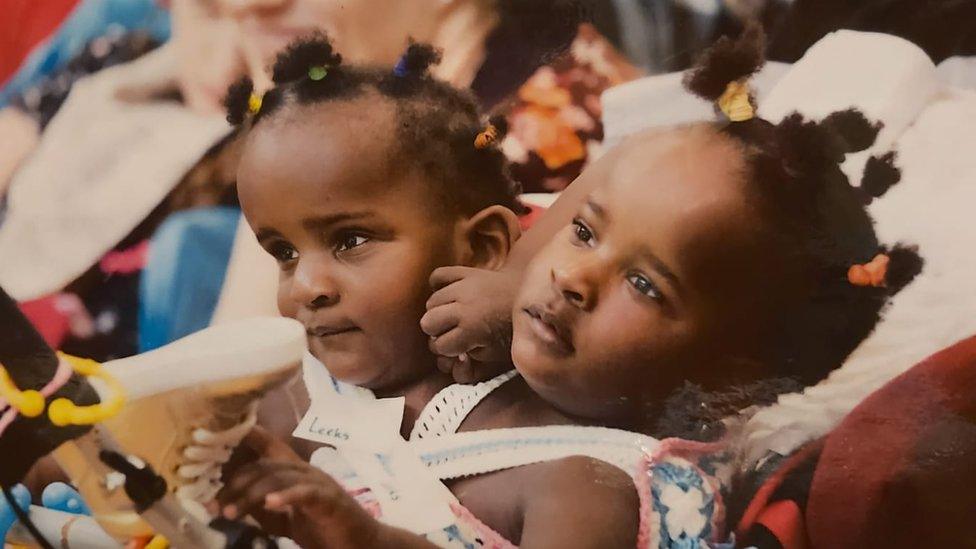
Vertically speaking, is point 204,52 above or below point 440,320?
above

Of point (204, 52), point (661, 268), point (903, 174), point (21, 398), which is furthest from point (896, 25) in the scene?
point (21, 398)

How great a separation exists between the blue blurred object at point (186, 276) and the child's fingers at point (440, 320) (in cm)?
13

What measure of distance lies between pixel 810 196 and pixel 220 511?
36 cm

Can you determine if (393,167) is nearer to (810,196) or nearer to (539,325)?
(539,325)

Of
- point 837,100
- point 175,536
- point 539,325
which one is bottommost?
point 175,536

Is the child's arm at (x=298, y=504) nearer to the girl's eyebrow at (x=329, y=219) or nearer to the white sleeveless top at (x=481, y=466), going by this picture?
the white sleeveless top at (x=481, y=466)

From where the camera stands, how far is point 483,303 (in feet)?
1.69

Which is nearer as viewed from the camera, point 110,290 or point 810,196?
point 810,196

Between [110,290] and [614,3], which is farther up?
[614,3]

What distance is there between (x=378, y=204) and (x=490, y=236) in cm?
7

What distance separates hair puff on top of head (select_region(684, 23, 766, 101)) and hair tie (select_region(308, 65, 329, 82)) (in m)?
0.21

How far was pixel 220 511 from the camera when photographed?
0.53m

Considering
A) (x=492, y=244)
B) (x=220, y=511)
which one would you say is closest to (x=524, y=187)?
(x=492, y=244)

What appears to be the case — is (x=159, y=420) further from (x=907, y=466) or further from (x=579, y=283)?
(x=907, y=466)
